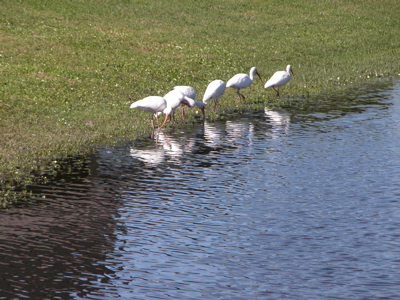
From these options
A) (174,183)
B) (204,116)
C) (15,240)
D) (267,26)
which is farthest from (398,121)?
(267,26)

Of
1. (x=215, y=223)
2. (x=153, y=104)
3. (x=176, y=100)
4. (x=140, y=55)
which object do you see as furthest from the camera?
(x=140, y=55)

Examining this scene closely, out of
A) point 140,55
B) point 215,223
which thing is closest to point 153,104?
point 215,223

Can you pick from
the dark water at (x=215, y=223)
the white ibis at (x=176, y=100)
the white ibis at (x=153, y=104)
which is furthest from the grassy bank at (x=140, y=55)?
the dark water at (x=215, y=223)

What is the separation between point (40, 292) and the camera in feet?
31.7

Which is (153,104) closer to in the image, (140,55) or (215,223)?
(215,223)

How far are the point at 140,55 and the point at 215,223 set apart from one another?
22.9 metres

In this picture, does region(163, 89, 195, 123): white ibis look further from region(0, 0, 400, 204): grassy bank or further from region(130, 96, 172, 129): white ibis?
region(0, 0, 400, 204): grassy bank

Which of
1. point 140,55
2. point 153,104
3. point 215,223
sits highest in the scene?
point 140,55

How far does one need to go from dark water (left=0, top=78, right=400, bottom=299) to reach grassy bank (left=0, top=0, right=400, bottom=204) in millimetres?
2211

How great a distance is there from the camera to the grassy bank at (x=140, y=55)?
20641 millimetres

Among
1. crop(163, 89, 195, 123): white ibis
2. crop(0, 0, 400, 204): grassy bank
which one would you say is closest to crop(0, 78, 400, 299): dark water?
crop(163, 89, 195, 123): white ibis

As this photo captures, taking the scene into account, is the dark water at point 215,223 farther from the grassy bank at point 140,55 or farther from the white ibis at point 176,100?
the grassy bank at point 140,55

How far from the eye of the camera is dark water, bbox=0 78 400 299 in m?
9.97

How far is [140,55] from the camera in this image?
34312 millimetres
